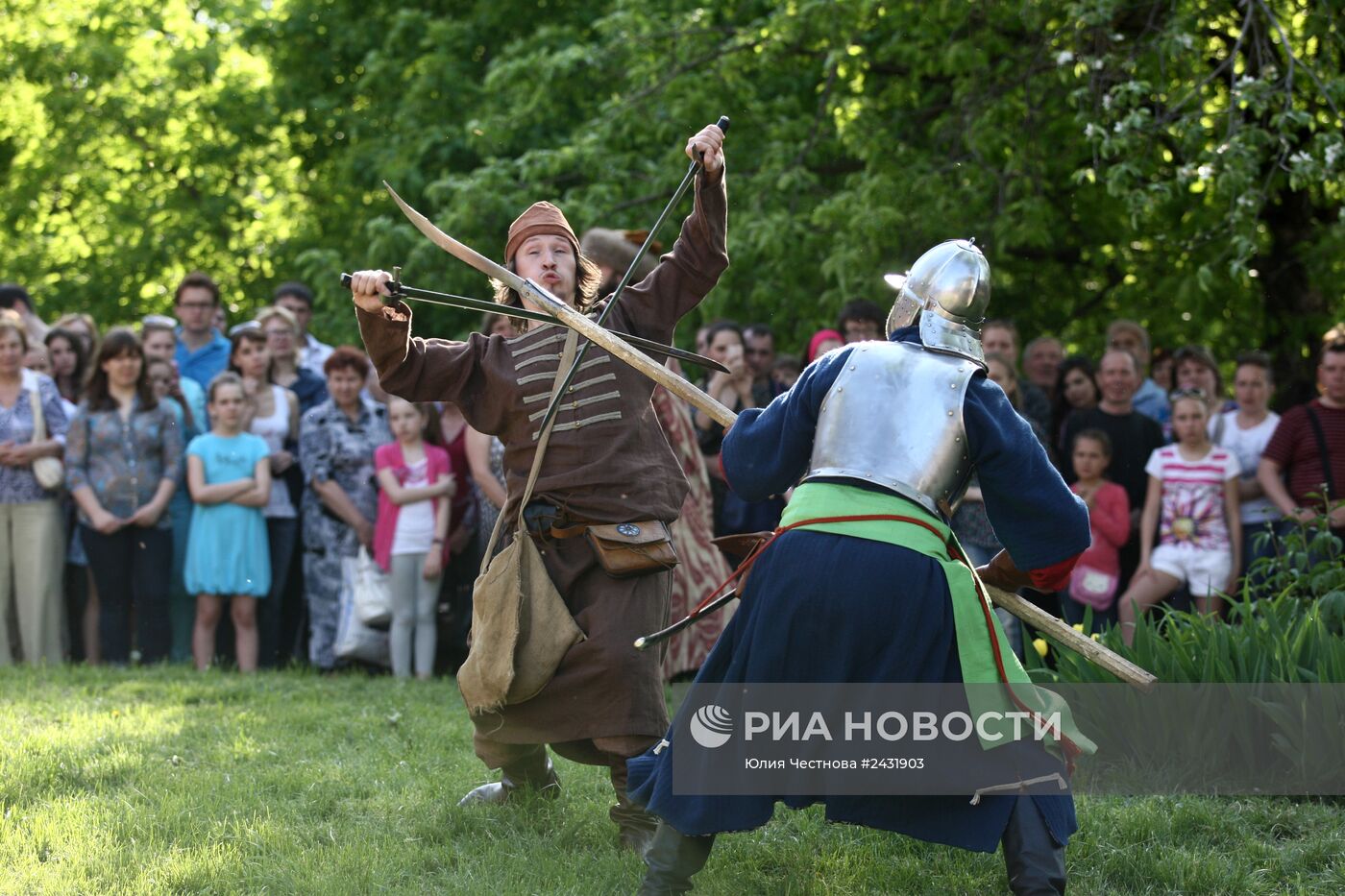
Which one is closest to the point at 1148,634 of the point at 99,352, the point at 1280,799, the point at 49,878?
the point at 1280,799

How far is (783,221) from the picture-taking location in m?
10.1

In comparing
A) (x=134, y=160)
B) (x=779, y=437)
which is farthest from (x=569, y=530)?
(x=134, y=160)

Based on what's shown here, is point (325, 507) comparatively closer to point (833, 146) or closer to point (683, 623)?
point (683, 623)

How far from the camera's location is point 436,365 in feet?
15.6

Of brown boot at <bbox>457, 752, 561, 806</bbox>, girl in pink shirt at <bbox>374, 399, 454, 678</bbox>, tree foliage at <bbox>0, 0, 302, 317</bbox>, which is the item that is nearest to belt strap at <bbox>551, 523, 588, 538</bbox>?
brown boot at <bbox>457, 752, 561, 806</bbox>

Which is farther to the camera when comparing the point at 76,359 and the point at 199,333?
the point at 199,333

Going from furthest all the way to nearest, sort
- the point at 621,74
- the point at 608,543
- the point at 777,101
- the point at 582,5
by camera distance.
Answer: the point at 582,5 → the point at 621,74 → the point at 777,101 → the point at 608,543

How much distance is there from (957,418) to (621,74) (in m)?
9.41

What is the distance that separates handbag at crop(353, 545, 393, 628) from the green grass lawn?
213cm

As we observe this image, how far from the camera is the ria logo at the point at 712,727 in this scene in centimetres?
383

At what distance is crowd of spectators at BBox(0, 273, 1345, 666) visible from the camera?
796 centimetres

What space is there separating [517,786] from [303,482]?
404cm

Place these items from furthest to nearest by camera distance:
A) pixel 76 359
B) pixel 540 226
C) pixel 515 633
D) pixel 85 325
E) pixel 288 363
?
1. pixel 85 325
2. pixel 288 363
3. pixel 76 359
4. pixel 540 226
5. pixel 515 633

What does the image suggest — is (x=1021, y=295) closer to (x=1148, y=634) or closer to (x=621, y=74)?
(x=621, y=74)
